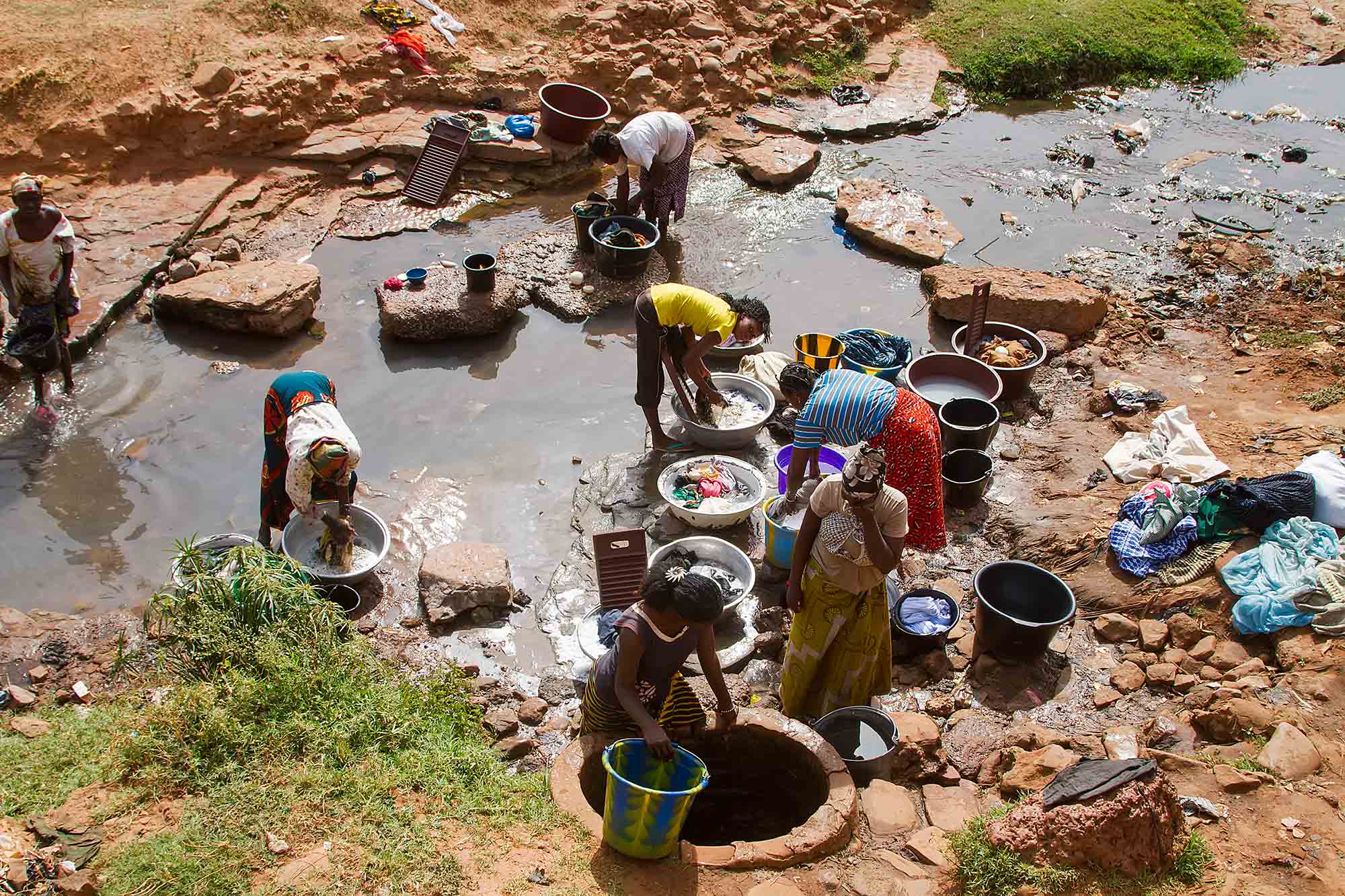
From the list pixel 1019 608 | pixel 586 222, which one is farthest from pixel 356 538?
pixel 586 222

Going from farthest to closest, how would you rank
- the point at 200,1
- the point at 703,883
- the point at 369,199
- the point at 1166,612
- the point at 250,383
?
the point at 200,1 → the point at 369,199 → the point at 250,383 → the point at 1166,612 → the point at 703,883

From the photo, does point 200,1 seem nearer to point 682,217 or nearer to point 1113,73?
point 682,217

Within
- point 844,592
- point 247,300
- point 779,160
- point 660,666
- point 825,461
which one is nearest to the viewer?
point 660,666

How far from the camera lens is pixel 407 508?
6.28 metres

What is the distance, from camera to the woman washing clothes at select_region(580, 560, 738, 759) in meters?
3.54

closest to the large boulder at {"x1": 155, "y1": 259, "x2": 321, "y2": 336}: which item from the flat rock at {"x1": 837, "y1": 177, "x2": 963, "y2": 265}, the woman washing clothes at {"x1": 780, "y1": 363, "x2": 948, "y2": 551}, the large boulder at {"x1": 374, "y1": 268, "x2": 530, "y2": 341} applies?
the large boulder at {"x1": 374, "y1": 268, "x2": 530, "y2": 341}

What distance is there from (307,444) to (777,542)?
2.70m

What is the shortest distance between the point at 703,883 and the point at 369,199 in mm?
8257

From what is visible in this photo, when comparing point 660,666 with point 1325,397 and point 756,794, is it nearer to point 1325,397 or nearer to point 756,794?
point 756,794

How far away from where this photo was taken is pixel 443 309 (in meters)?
7.82

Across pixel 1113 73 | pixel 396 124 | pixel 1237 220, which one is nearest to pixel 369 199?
pixel 396 124

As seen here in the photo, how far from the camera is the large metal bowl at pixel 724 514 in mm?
5965

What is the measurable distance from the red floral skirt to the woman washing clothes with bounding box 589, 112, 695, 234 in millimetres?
4203

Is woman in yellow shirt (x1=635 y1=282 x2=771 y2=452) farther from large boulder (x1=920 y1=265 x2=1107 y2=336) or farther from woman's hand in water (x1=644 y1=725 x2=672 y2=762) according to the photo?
woman's hand in water (x1=644 y1=725 x2=672 y2=762)
